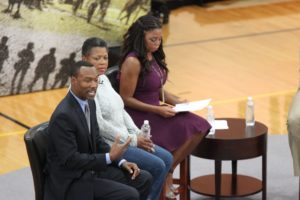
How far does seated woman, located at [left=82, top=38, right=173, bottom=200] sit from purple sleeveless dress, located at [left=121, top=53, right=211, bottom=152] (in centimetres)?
31

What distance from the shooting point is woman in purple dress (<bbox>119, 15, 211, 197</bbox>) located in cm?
605

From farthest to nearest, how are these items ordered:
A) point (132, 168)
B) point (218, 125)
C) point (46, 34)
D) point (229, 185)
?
point (46, 34) < point (229, 185) < point (218, 125) < point (132, 168)

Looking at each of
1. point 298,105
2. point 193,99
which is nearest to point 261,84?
point 193,99

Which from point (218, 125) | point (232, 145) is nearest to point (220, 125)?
point (218, 125)

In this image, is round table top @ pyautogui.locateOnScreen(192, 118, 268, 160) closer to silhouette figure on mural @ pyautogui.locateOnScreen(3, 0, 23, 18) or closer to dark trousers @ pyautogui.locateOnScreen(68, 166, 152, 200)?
Result: dark trousers @ pyautogui.locateOnScreen(68, 166, 152, 200)

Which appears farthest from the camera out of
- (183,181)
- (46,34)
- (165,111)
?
(46,34)

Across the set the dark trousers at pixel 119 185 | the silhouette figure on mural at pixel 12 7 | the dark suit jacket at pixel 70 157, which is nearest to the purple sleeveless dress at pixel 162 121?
the dark trousers at pixel 119 185

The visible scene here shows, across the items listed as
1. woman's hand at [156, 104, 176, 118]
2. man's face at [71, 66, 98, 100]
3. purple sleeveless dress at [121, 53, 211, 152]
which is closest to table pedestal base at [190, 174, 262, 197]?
purple sleeveless dress at [121, 53, 211, 152]

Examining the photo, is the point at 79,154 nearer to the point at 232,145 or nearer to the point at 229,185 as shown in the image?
the point at 232,145

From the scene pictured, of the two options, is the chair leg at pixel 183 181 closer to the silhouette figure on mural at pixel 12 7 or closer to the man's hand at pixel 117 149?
the man's hand at pixel 117 149

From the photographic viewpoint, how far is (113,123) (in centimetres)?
567

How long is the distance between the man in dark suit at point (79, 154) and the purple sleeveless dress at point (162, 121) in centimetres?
88

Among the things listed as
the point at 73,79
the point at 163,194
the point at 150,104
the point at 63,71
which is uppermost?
the point at 73,79

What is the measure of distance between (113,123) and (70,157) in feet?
2.46
